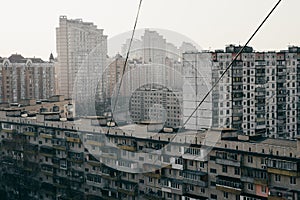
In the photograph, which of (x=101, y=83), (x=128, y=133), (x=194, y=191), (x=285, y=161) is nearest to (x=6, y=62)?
(x=101, y=83)

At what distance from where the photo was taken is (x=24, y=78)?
9.43 meters

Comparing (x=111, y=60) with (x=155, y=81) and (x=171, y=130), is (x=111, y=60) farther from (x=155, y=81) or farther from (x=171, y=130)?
(x=171, y=130)

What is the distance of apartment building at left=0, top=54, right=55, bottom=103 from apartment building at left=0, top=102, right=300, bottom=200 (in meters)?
4.10

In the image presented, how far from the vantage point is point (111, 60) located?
416 inches

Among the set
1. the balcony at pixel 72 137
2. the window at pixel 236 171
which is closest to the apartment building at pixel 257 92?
the balcony at pixel 72 137

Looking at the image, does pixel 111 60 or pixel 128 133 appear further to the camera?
pixel 111 60

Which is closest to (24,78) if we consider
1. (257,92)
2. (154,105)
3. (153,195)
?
(154,105)

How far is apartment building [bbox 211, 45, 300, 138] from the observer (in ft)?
18.3

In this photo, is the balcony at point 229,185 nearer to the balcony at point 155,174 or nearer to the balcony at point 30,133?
the balcony at point 155,174

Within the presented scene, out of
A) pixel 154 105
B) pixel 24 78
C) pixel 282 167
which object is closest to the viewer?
pixel 282 167

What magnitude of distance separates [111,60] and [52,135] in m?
6.18

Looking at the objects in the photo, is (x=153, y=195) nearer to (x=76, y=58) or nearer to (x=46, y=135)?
(x=46, y=135)

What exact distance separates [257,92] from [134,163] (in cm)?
259

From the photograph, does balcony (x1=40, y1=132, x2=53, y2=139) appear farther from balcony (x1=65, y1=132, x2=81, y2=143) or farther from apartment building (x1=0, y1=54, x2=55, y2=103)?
apartment building (x1=0, y1=54, x2=55, y2=103)
